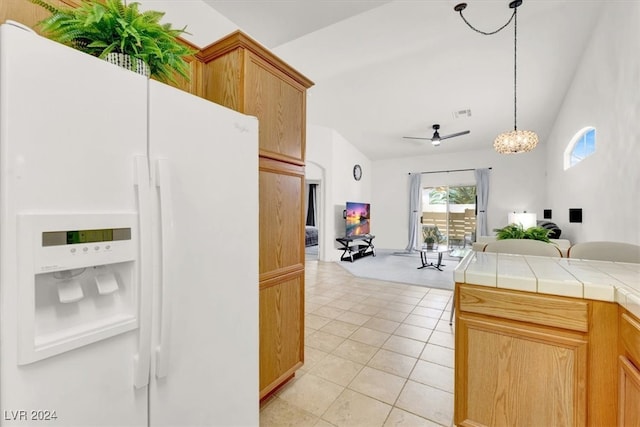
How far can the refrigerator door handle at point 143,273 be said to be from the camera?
83 centimetres

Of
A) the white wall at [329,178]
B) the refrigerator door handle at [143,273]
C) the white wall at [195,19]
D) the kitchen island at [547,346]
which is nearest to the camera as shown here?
the refrigerator door handle at [143,273]

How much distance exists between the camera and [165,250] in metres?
0.87

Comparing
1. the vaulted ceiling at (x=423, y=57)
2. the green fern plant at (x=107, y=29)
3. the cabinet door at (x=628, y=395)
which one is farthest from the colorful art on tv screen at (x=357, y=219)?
the green fern plant at (x=107, y=29)

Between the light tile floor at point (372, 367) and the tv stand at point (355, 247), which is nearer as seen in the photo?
the light tile floor at point (372, 367)

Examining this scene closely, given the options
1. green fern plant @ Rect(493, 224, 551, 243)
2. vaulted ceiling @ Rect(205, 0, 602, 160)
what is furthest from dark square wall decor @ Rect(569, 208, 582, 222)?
vaulted ceiling @ Rect(205, 0, 602, 160)

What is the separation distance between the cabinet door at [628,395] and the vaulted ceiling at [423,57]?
2607 mm

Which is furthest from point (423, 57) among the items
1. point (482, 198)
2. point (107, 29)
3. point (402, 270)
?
point (482, 198)

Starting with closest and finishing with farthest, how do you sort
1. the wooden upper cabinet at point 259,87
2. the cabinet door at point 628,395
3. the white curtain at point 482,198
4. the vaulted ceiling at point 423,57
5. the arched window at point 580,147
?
the cabinet door at point 628,395
the wooden upper cabinet at point 259,87
the vaulted ceiling at point 423,57
the arched window at point 580,147
the white curtain at point 482,198

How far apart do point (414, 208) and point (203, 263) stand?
7611 millimetres

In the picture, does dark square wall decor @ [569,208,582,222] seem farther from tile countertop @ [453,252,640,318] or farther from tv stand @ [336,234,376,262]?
tv stand @ [336,234,376,262]

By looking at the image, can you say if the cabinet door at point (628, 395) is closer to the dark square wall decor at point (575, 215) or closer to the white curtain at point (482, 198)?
the dark square wall decor at point (575, 215)

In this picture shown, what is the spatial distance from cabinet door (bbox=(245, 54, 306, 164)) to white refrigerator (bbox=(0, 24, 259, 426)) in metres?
0.47

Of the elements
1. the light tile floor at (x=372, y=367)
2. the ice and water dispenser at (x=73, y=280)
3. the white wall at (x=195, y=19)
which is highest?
the white wall at (x=195, y=19)

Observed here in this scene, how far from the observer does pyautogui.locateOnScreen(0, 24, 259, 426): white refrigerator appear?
0.63 metres
